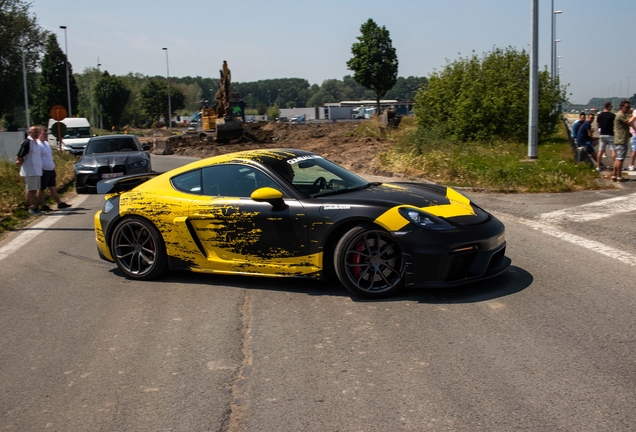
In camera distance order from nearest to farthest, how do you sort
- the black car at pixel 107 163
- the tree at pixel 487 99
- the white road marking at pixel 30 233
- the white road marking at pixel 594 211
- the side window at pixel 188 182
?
1. the side window at pixel 188 182
2. the white road marking at pixel 30 233
3. the white road marking at pixel 594 211
4. the black car at pixel 107 163
5. the tree at pixel 487 99

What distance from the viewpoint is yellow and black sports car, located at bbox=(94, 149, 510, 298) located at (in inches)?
237

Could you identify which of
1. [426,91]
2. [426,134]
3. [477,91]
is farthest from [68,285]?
[426,91]

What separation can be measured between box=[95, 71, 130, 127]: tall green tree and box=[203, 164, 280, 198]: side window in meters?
94.1

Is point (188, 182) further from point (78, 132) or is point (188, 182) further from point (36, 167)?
point (78, 132)

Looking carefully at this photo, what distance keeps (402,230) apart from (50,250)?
5.94m

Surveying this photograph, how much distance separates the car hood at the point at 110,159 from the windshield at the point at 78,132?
18.9 metres

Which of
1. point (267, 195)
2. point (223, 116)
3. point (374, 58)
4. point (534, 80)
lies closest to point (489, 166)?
point (534, 80)

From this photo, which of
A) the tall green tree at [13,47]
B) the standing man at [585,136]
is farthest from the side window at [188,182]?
the tall green tree at [13,47]

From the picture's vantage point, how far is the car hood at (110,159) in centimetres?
1747

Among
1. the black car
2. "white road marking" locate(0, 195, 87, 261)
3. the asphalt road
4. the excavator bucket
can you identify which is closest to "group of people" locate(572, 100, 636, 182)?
the asphalt road

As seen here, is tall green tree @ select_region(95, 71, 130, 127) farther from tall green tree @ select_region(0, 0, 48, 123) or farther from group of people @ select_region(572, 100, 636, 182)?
group of people @ select_region(572, 100, 636, 182)

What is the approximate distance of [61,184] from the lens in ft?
62.7

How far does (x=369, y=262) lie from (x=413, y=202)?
741 mm

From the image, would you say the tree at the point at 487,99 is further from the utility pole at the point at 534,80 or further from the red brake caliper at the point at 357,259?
the red brake caliper at the point at 357,259
